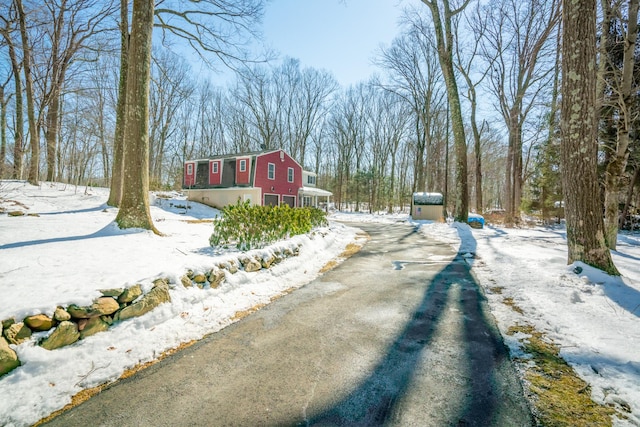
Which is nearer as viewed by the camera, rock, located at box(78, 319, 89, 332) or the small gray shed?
rock, located at box(78, 319, 89, 332)

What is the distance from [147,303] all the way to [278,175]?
2015 centimetres

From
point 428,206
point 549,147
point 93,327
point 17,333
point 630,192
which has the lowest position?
point 93,327

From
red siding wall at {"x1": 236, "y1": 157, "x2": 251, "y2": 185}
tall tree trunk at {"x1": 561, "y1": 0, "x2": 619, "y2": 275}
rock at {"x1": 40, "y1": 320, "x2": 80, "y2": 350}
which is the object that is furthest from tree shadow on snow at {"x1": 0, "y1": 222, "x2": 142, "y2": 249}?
red siding wall at {"x1": 236, "y1": 157, "x2": 251, "y2": 185}

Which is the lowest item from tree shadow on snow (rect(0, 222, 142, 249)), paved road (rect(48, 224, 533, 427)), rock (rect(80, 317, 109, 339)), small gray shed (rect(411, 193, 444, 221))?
paved road (rect(48, 224, 533, 427))

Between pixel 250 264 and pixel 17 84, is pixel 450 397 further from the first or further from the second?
pixel 17 84

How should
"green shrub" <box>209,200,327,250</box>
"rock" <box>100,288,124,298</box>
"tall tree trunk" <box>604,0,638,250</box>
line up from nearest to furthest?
"rock" <box>100,288,124,298</box> → "green shrub" <box>209,200,327,250</box> → "tall tree trunk" <box>604,0,638,250</box>

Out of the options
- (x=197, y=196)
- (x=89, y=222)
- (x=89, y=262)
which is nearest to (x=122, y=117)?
(x=89, y=222)

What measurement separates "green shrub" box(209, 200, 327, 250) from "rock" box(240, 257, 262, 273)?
0.95 m

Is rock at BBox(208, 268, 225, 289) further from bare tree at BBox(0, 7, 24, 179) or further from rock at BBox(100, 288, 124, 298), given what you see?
bare tree at BBox(0, 7, 24, 179)

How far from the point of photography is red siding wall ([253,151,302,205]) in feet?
68.1

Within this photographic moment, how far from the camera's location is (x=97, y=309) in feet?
8.46

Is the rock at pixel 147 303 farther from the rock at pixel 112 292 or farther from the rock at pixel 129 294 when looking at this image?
the rock at pixel 112 292

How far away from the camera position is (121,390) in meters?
2.05

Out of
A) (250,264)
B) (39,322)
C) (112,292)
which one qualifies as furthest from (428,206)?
(39,322)
